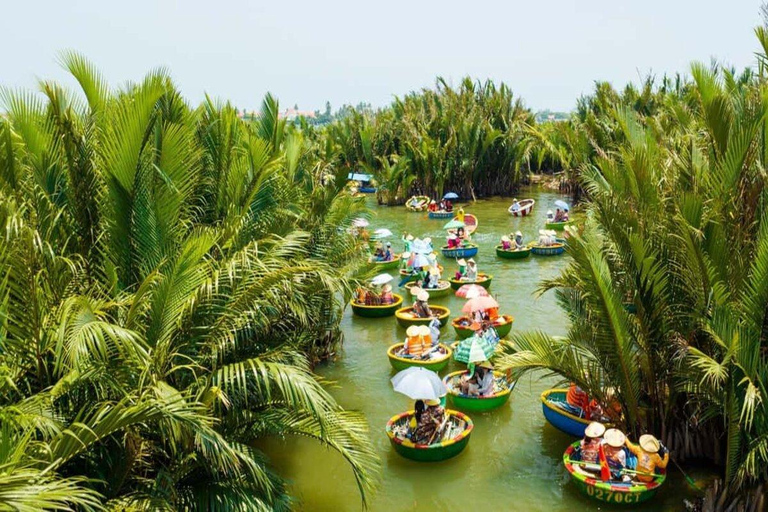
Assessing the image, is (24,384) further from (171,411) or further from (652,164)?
(652,164)

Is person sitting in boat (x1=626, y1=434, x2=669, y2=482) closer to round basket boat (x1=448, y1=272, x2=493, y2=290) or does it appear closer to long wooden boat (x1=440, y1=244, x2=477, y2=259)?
round basket boat (x1=448, y1=272, x2=493, y2=290)

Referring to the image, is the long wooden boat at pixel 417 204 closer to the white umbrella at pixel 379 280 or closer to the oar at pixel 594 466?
the white umbrella at pixel 379 280

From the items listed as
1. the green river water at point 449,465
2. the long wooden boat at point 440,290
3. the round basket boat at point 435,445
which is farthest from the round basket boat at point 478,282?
the round basket boat at point 435,445

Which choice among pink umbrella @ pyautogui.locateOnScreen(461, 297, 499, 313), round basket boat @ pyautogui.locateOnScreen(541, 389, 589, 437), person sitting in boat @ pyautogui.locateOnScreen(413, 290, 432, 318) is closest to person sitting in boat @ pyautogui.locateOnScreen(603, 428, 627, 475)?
round basket boat @ pyautogui.locateOnScreen(541, 389, 589, 437)

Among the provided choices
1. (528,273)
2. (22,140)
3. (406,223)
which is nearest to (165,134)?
(22,140)

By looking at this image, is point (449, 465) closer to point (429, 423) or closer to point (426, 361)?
point (429, 423)

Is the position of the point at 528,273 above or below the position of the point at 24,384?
below

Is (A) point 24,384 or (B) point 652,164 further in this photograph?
(B) point 652,164
